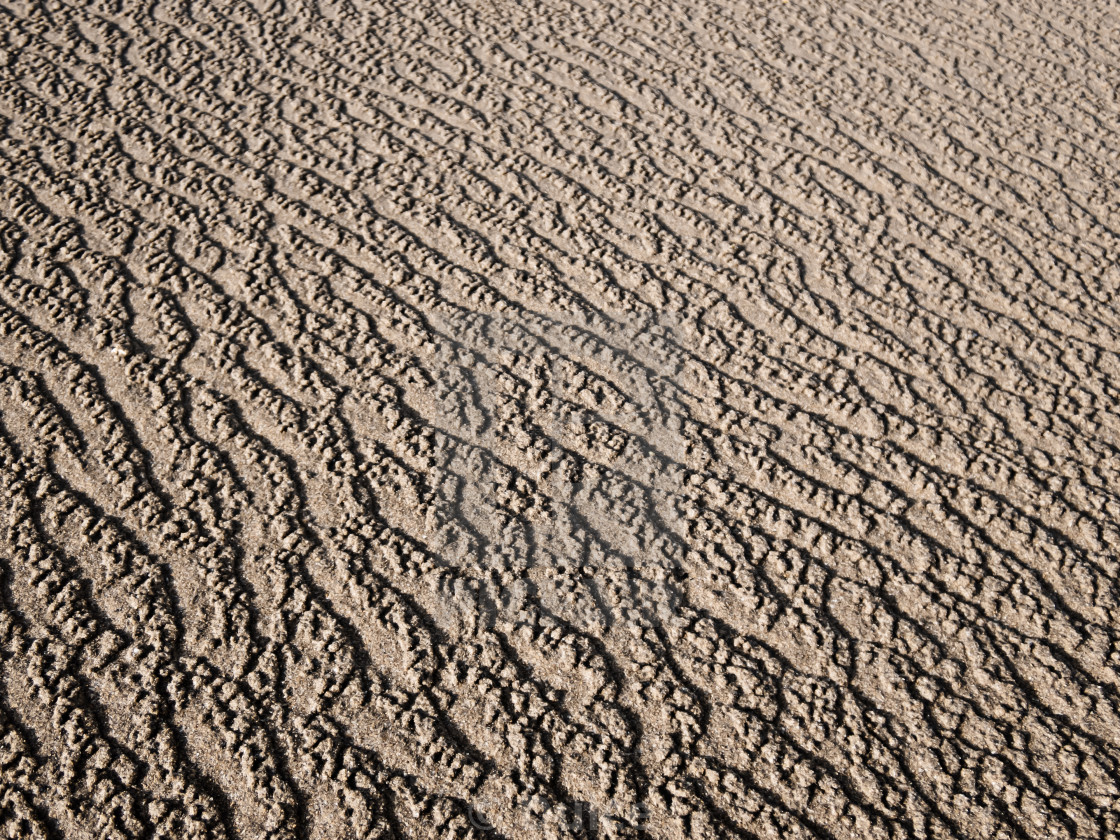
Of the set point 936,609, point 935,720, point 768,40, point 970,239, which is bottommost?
point 935,720

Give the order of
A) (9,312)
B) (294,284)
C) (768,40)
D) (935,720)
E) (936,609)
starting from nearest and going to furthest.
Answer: (935,720) < (936,609) < (9,312) < (294,284) < (768,40)

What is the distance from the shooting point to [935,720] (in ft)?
4.80

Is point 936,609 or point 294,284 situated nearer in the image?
point 936,609

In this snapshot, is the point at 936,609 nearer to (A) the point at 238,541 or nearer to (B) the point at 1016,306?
(B) the point at 1016,306

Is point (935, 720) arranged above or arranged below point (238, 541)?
above

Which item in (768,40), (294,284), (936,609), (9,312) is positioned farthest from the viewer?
(768,40)

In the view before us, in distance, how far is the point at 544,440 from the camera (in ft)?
6.18

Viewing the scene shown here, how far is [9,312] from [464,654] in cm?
161

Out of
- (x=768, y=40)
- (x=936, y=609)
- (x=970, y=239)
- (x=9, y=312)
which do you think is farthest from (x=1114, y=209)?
(x=9, y=312)

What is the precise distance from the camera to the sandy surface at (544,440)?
4.55ft

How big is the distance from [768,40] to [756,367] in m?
1.96

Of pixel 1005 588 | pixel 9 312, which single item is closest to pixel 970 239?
pixel 1005 588

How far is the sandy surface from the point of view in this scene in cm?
139

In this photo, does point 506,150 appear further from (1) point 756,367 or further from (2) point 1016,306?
(2) point 1016,306
